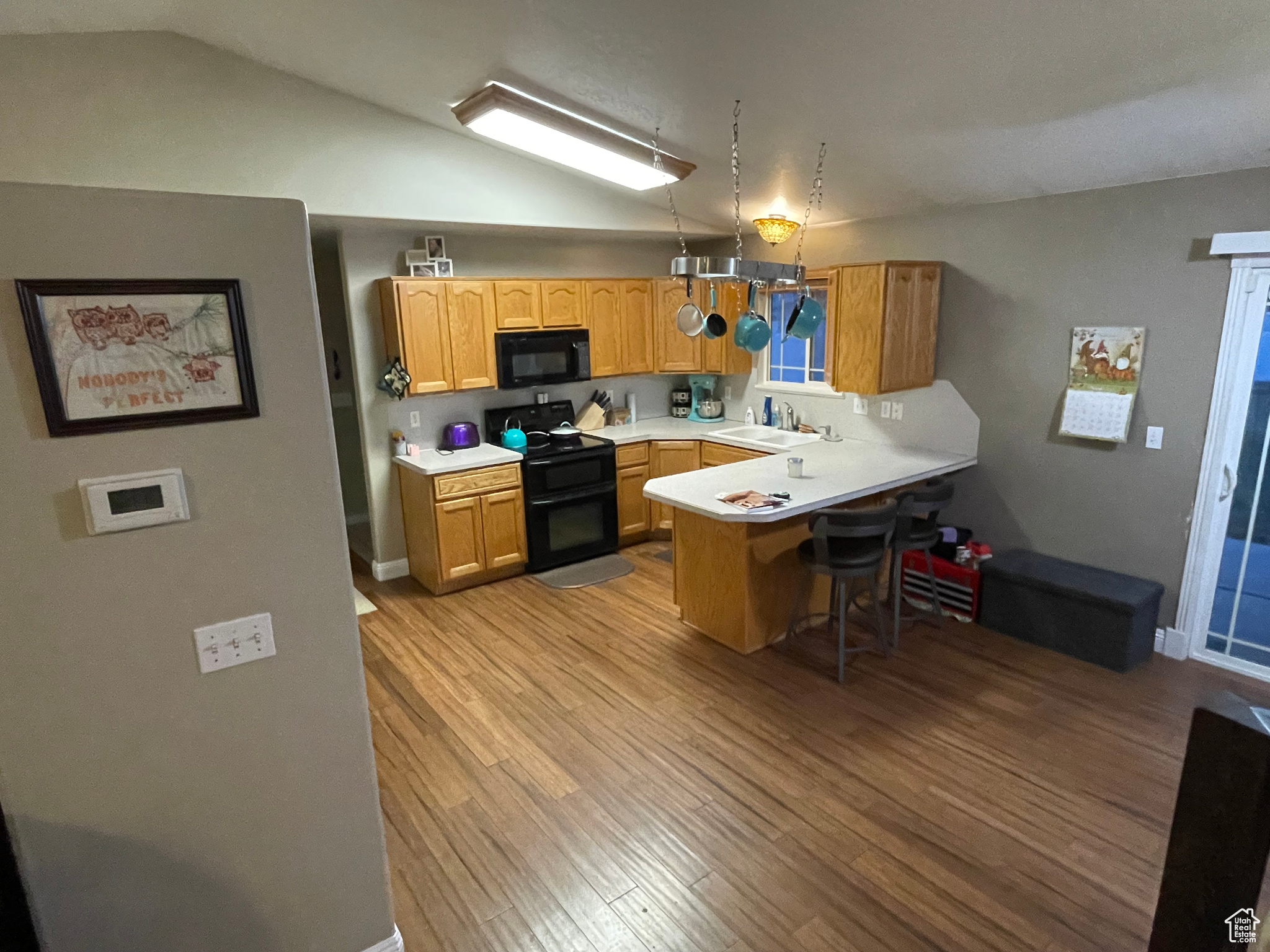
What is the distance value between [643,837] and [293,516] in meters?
1.69

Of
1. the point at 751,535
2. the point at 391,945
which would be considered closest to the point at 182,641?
the point at 391,945

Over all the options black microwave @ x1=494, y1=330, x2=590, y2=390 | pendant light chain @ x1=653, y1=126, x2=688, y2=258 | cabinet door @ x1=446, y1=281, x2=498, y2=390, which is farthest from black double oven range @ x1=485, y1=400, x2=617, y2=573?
pendant light chain @ x1=653, y1=126, x2=688, y2=258

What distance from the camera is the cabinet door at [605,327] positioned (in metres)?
5.21

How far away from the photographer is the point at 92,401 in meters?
1.38

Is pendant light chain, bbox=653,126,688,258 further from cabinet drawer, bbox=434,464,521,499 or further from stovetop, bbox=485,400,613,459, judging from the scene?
cabinet drawer, bbox=434,464,521,499

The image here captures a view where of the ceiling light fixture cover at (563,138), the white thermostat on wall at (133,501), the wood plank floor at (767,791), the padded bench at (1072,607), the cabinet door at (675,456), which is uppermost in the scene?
the ceiling light fixture cover at (563,138)

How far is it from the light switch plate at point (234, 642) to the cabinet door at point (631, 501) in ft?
12.1

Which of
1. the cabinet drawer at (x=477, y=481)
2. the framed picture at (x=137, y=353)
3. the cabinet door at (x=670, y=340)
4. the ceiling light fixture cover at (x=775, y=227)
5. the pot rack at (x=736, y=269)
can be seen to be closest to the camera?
the framed picture at (x=137, y=353)

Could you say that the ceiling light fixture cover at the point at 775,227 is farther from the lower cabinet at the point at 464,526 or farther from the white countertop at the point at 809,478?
the lower cabinet at the point at 464,526

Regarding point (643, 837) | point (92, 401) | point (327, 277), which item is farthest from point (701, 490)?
point (327, 277)

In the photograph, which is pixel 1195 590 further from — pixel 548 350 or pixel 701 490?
pixel 548 350

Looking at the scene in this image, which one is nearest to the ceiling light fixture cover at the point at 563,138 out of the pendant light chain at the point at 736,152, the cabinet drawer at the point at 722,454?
the pendant light chain at the point at 736,152

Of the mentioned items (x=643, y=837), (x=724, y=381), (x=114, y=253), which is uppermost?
Answer: (x=114, y=253)

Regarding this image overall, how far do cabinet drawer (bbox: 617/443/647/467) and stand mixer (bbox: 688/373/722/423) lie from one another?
80cm
